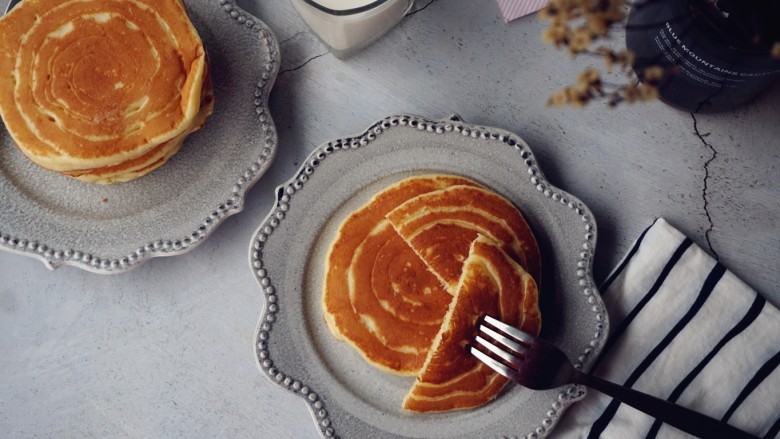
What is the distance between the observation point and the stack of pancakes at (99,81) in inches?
56.6

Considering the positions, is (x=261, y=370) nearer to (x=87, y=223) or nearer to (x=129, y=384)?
(x=129, y=384)

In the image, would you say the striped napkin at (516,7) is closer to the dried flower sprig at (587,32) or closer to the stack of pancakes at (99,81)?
the dried flower sprig at (587,32)

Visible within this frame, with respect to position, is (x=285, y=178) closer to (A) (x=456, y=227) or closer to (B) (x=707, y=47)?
(A) (x=456, y=227)

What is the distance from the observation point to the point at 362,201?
5.19 ft

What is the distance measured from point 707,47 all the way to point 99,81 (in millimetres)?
1231

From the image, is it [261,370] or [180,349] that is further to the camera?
[180,349]

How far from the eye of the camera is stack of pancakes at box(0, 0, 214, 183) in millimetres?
1438

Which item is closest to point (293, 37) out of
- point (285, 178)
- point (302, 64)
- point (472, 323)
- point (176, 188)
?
point (302, 64)

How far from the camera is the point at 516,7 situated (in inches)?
64.9

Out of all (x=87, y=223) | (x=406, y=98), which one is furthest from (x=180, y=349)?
(x=406, y=98)

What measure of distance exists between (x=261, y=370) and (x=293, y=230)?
0.32m

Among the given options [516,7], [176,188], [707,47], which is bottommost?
[176,188]

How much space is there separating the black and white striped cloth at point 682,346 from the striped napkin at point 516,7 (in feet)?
1.92

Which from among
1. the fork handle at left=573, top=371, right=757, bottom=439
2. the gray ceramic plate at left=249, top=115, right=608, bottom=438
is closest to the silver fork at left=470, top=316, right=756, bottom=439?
the fork handle at left=573, top=371, right=757, bottom=439
